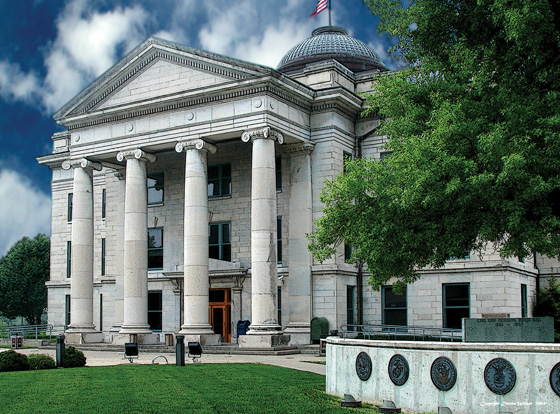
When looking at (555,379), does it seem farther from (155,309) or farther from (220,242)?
(155,309)

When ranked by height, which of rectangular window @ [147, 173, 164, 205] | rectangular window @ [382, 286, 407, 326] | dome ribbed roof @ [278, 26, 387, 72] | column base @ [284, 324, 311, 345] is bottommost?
column base @ [284, 324, 311, 345]

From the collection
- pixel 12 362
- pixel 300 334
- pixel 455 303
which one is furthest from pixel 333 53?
pixel 12 362

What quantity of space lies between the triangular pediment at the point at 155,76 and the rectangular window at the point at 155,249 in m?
8.04

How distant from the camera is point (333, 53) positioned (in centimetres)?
4584

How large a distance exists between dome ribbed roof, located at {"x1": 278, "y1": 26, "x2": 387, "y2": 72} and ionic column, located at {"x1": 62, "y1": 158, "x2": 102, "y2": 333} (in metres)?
14.5

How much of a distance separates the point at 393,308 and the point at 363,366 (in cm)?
2188

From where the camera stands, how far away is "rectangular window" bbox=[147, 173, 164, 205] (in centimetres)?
4291

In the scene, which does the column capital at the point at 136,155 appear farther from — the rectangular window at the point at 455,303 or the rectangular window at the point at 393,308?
the rectangular window at the point at 455,303

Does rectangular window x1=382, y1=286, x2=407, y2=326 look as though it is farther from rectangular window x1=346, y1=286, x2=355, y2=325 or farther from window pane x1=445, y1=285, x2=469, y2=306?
window pane x1=445, y1=285, x2=469, y2=306

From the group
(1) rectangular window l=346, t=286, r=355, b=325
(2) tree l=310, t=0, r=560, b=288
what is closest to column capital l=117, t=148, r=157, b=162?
(1) rectangular window l=346, t=286, r=355, b=325

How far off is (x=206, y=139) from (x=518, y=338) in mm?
24069


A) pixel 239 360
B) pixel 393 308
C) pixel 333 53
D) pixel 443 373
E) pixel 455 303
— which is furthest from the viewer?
pixel 333 53

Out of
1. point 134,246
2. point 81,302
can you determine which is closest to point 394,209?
point 134,246

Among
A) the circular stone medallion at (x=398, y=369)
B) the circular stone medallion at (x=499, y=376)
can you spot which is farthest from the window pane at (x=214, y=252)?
the circular stone medallion at (x=499, y=376)
